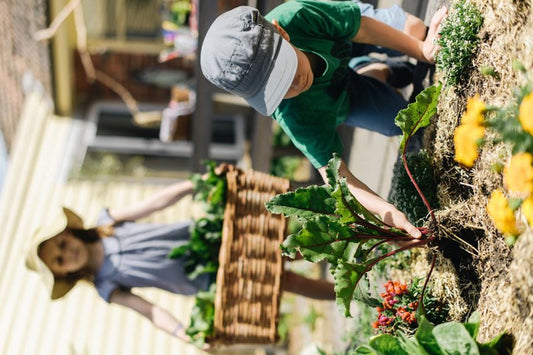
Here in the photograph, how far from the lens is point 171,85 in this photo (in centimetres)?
684

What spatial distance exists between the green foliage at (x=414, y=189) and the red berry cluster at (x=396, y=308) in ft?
0.88

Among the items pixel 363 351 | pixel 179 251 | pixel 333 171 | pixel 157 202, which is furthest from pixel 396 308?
pixel 157 202

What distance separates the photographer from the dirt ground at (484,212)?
1.67m

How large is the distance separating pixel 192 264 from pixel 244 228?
585 millimetres

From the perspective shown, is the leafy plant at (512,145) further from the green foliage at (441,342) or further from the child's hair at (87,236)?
the child's hair at (87,236)

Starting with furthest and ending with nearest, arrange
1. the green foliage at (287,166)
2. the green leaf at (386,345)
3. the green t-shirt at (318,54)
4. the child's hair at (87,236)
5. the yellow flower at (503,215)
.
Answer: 1. the green foliage at (287,166)
2. the child's hair at (87,236)
3. the green t-shirt at (318,54)
4. the green leaf at (386,345)
5. the yellow flower at (503,215)

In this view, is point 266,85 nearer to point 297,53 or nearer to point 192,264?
point 297,53

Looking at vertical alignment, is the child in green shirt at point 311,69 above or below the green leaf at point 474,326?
above

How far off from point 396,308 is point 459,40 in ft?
3.28

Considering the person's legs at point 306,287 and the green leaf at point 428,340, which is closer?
the green leaf at point 428,340

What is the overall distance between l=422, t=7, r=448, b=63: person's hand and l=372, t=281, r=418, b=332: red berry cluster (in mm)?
909

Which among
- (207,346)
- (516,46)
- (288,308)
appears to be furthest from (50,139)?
(516,46)

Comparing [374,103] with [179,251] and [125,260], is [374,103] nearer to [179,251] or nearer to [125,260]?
[179,251]

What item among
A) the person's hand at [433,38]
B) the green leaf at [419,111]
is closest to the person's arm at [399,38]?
the person's hand at [433,38]
